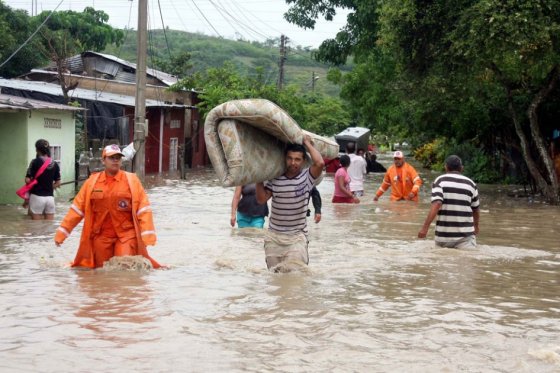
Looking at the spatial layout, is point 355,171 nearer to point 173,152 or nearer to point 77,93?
point 77,93

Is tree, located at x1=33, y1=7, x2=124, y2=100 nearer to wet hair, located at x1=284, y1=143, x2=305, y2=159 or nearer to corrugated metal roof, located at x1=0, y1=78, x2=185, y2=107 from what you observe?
corrugated metal roof, located at x1=0, y1=78, x2=185, y2=107

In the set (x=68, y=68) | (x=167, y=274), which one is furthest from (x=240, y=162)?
(x=68, y=68)

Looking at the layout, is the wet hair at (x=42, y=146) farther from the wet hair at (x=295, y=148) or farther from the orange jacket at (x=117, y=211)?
the wet hair at (x=295, y=148)

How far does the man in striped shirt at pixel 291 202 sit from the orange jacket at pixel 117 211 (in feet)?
3.70

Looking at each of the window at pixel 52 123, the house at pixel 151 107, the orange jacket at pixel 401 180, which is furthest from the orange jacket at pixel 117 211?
the house at pixel 151 107

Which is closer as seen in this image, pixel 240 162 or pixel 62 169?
pixel 240 162

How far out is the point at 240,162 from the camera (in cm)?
811

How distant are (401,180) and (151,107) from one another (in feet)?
68.4

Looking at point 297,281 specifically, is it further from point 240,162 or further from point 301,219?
point 240,162

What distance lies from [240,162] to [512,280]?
355 cm

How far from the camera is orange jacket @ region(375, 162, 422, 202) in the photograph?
55.1 feet

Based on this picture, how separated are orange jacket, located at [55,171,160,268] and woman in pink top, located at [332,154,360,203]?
26.4 feet

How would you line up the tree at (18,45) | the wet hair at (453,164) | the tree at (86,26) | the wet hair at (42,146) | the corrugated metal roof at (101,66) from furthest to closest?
the tree at (86,26) < the tree at (18,45) < the corrugated metal roof at (101,66) < the wet hair at (42,146) < the wet hair at (453,164)

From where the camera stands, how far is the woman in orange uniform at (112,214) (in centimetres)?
885
